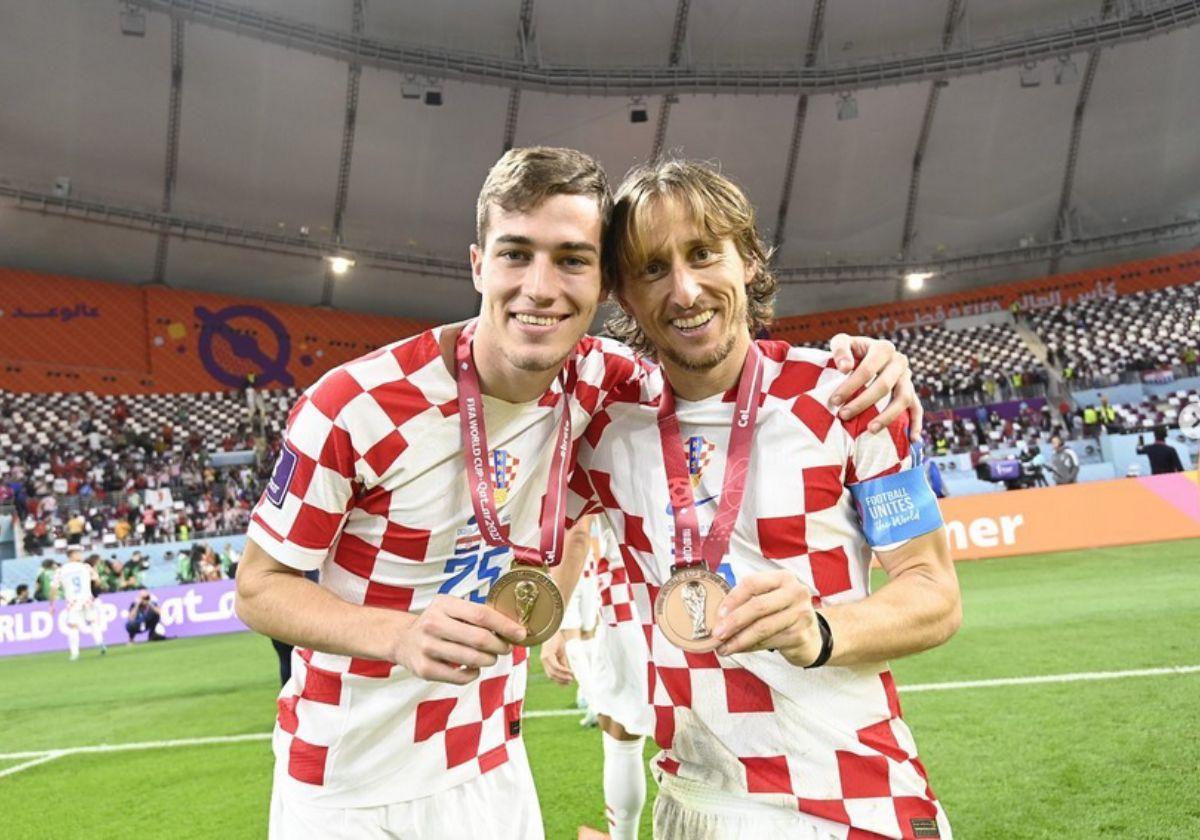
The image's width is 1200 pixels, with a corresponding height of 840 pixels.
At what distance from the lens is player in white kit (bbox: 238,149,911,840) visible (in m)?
2.14

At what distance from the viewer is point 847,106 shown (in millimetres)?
27797

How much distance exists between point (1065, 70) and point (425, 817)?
31333 mm

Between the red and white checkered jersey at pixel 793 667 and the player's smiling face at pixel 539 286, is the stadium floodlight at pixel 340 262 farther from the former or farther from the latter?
the red and white checkered jersey at pixel 793 667

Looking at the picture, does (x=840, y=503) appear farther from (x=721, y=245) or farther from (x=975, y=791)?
(x=975, y=791)

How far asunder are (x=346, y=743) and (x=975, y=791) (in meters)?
3.50

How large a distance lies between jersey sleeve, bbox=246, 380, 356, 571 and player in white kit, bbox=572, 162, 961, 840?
72 cm

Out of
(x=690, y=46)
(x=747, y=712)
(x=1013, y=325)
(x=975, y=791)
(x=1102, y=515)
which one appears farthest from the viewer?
(x=1013, y=325)

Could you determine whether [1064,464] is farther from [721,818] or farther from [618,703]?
[721,818]

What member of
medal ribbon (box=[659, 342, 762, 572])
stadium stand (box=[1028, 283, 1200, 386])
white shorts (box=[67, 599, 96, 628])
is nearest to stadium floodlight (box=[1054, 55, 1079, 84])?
stadium stand (box=[1028, 283, 1200, 386])

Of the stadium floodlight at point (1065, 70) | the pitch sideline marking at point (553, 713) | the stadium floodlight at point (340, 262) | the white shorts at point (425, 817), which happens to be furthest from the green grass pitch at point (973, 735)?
the stadium floodlight at point (1065, 70)

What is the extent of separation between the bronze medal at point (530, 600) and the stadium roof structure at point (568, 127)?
25.0 meters

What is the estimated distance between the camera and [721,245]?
219 centimetres

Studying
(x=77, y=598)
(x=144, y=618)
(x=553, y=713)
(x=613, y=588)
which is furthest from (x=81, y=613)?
(x=613, y=588)

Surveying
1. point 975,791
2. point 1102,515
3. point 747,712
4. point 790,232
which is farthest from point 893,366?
point 790,232
